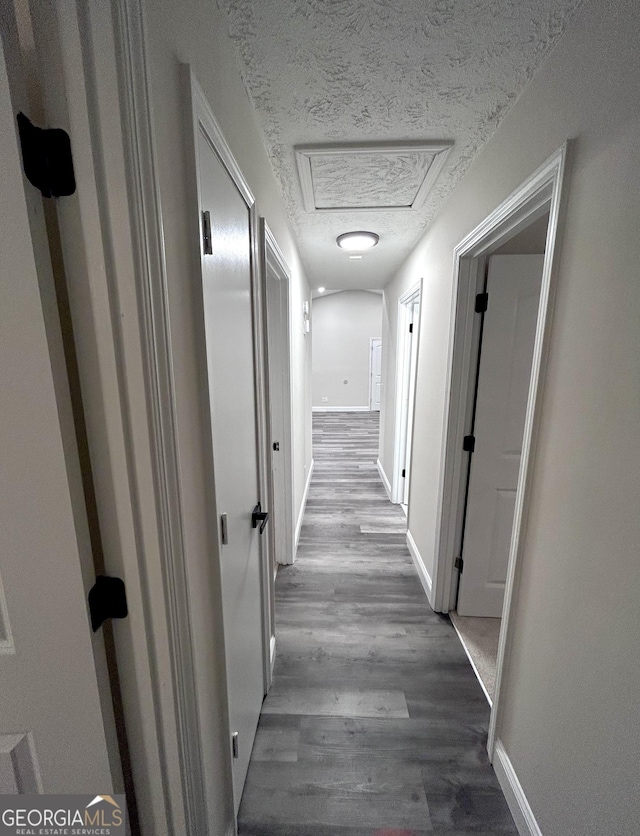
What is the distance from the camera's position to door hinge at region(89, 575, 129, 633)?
1.97ft

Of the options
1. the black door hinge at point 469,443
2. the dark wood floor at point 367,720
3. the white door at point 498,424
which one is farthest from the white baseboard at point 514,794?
the black door hinge at point 469,443

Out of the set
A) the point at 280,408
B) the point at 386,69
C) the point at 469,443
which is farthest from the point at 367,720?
the point at 386,69

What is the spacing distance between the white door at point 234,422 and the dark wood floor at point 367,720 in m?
0.19

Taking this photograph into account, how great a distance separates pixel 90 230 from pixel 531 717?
5.68ft

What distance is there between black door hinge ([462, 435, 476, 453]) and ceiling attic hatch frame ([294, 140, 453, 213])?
1330 millimetres

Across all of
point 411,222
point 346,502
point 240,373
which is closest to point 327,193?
point 411,222

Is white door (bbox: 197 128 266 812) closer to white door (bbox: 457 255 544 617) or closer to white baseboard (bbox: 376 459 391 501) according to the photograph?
white door (bbox: 457 255 544 617)

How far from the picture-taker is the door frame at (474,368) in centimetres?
100

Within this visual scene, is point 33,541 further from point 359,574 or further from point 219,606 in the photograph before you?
point 359,574

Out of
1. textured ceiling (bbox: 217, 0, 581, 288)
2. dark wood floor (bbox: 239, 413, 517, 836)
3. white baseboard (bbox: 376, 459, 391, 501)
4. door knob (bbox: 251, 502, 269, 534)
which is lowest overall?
dark wood floor (bbox: 239, 413, 517, 836)

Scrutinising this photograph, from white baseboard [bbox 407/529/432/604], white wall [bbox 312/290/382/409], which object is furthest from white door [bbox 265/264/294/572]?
white wall [bbox 312/290/382/409]

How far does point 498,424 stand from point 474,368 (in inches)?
13.2

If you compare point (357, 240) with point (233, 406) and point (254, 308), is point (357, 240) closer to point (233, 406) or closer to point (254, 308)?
point (254, 308)

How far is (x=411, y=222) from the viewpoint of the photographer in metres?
2.22
